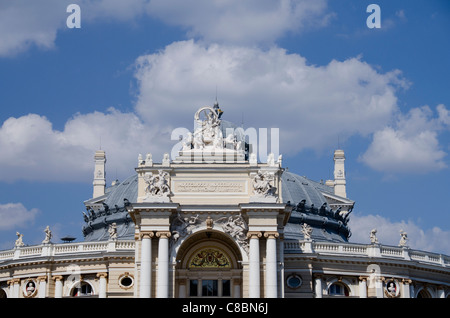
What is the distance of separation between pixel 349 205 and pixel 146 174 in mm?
36255

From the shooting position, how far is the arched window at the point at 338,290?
72.1 meters

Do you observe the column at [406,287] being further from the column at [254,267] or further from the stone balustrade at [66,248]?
the stone balustrade at [66,248]

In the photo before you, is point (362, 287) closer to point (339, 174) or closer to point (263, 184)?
point (263, 184)

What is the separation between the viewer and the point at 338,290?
238 ft

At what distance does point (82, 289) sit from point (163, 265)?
14.0m

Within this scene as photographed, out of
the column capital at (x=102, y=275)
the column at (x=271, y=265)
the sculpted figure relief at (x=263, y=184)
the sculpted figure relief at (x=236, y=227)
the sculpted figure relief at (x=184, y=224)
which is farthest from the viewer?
the column capital at (x=102, y=275)

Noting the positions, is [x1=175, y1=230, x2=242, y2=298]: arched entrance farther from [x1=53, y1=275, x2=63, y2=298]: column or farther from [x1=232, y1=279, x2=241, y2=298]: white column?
[x1=53, y1=275, x2=63, y2=298]: column

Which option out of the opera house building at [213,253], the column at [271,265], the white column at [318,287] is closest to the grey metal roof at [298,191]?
the opera house building at [213,253]

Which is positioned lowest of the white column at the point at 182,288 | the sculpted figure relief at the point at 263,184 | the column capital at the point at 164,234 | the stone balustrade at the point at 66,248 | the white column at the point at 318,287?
the white column at the point at 182,288

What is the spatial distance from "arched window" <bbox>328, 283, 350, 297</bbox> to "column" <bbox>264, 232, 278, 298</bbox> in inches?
448

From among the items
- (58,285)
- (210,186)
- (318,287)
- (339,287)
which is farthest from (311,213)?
(58,285)

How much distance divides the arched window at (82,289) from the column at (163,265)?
511 inches

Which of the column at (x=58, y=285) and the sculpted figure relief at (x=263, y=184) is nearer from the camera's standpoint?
the sculpted figure relief at (x=263, y=184)
